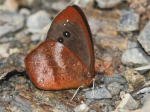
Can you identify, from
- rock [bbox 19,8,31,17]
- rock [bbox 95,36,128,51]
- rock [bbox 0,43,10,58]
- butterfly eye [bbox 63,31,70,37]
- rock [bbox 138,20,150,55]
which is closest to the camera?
butterfly eye [bbox 63,31,70,37]

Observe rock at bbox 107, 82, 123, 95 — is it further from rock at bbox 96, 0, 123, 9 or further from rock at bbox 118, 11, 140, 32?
rock at bbox 96, 0, 123, 9

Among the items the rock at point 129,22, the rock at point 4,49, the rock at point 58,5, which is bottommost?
the rock at point 4,49

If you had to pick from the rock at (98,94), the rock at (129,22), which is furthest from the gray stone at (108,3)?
the rock at (98,94)

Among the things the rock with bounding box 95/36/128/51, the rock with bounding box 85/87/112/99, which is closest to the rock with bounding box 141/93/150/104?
the rock with bounding box 85/87/112/99

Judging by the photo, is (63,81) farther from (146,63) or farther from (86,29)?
(146,63)

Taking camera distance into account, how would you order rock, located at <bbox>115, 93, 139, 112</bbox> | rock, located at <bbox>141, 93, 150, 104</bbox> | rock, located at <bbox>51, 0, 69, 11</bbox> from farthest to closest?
1. rock, located at <bbox>51, 0, 69, 11</bbox>
2. rock, located at <bbox>141, 93, 150, 104</bbox>
3. rock, located at <bbox>115, 93, 139, 112</bbox>

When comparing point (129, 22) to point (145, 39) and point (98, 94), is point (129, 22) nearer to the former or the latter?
point (145, 39)

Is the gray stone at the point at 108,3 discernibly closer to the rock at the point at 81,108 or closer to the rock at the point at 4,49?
the rock at the point at 4,49
